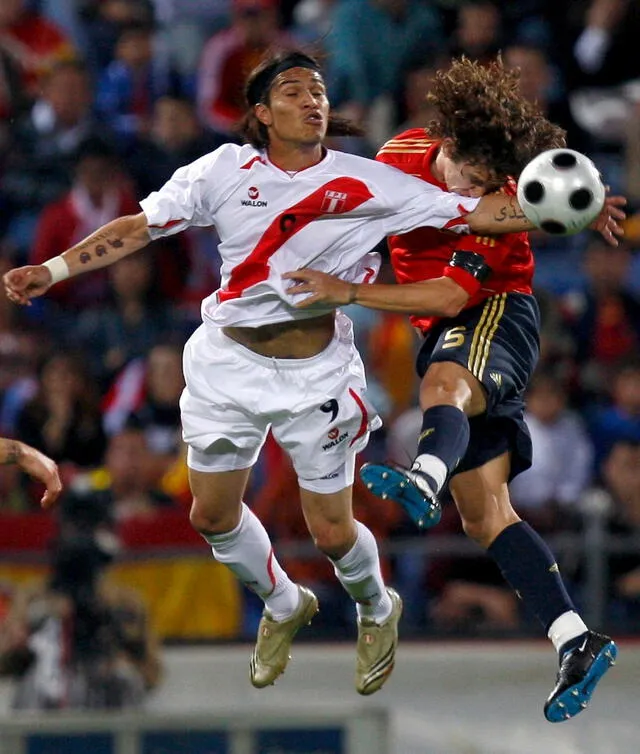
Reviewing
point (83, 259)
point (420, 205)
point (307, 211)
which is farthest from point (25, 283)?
point (420, 205)

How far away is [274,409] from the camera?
19.0 feet

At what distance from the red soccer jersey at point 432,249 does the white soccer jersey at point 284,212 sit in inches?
8.5

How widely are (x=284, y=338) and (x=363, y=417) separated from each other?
1.24ft

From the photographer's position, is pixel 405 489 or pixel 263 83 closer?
pixel 405 489

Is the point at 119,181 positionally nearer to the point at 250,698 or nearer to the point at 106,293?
the point at 106,293

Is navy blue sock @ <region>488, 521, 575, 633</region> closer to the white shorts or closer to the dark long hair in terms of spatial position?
the white shorts

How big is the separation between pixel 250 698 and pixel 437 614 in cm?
104

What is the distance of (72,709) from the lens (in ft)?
26.6

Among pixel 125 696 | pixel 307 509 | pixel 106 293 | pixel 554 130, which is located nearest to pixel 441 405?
pixel 307 509

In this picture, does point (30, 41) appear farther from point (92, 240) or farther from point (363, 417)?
point (363, 417)

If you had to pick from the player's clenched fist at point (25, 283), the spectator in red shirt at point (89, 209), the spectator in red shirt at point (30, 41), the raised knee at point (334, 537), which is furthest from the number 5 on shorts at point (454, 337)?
the spectator in red shirt at point (30, 41)

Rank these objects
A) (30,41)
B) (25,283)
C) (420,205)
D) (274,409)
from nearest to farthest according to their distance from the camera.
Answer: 1. (25,283)
2. (420,205)
3. (274,409)
4. (30,41)

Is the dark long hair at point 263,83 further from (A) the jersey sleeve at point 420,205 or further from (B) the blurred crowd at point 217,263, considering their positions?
(B) the blurred crowd at point 217,263

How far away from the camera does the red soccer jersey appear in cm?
588
